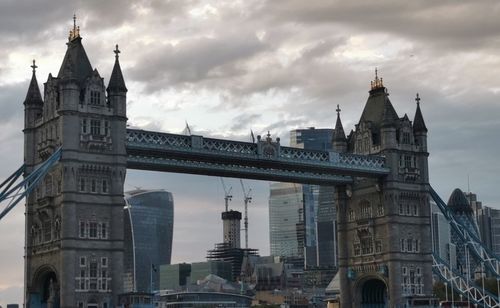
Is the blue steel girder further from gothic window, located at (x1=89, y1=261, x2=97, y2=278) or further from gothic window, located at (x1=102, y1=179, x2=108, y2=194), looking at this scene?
gothic window, located at (x1=89, y1=261, x2=97, y2=278)

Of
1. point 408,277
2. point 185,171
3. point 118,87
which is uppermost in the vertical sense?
point 118,87

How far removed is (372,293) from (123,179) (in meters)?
Result: 52.4

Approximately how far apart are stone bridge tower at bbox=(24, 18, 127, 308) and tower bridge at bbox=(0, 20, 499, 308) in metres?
0.13

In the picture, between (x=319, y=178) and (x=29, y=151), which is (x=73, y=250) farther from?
(x=319, y=178)

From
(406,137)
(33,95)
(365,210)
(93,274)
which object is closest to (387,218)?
(365,210)

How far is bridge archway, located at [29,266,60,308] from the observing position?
132 metres

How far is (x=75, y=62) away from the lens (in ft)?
441

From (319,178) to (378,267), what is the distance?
678 inches

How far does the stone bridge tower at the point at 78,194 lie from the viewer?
128 meters

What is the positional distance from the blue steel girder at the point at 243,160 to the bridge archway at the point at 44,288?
58.6 feet

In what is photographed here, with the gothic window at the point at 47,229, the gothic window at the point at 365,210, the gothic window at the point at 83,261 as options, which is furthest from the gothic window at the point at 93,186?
the gothic window at the point at 365,210

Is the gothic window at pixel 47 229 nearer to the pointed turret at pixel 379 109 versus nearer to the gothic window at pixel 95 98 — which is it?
the gothic window at pixel 95 98

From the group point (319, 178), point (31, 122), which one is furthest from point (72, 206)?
point (319, 178)

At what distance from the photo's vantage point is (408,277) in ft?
522
